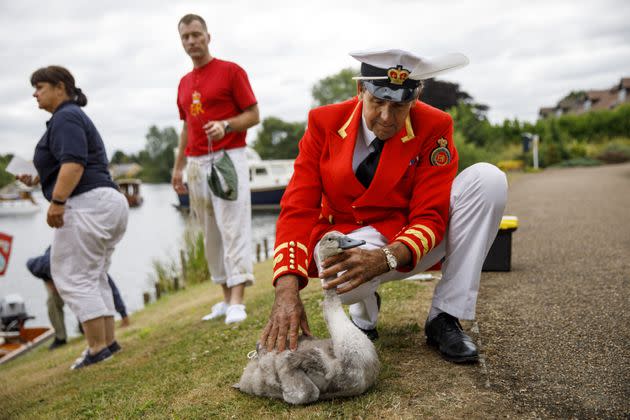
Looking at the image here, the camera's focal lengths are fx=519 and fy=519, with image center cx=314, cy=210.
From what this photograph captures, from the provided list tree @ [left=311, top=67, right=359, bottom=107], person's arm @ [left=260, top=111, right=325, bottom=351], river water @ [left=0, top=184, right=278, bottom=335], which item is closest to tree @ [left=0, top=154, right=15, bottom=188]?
person's arm @ [left=260, top=111, right=325, bottom=351]

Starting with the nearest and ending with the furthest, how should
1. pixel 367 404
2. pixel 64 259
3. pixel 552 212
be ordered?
pixel 367 404, pixel 64 259, pixel 552 212

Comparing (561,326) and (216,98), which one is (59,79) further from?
(561,326)

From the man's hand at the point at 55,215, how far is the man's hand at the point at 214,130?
1.32 m

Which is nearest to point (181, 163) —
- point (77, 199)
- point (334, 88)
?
point (77, 199)

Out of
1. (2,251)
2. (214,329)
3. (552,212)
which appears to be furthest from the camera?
(552,212)

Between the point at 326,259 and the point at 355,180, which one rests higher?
the point at 355,180

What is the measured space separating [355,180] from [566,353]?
5.06ft

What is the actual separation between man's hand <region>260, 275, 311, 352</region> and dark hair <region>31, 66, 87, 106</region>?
3.02 metres

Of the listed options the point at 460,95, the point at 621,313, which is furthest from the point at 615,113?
the point at 621,313

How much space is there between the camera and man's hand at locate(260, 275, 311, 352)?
2.44 m

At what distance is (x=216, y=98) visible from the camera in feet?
15.9

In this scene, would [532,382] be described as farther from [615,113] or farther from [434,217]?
[615,113]

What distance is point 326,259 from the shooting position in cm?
247

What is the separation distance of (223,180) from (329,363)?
2.73 metres
